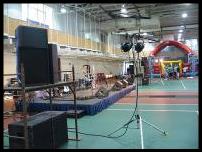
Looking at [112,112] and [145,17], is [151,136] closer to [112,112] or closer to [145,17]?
[112,112]

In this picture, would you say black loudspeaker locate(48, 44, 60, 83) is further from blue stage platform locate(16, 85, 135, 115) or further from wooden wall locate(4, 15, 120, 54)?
wooden wall locate(4, 15, 120, 54)

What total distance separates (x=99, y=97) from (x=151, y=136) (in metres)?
3.89

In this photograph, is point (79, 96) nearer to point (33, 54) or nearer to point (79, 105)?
point (79, 105)

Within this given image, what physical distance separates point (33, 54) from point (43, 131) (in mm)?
1233

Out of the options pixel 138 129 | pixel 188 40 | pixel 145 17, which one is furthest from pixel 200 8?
pixel 188 40

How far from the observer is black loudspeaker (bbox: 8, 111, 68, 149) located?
11.8 feet

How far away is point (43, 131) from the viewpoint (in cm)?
383

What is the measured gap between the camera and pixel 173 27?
76.2 feet

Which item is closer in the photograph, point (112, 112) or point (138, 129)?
point (138, 129)

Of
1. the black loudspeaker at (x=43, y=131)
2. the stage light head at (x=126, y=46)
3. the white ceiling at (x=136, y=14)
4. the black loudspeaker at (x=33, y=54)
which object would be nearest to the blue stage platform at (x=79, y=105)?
the stage light head at (x=126, y=46)

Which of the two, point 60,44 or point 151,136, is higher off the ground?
point 60,44

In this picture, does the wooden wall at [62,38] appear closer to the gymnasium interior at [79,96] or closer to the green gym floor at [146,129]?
the gymnasium interior at [79,96]

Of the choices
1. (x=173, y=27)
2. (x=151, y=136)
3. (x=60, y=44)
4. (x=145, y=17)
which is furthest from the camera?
(x=173, y=27)

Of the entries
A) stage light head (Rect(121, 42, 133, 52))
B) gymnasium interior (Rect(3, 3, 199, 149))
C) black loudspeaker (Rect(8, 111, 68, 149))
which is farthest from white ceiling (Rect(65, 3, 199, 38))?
black loudspeaker (Rect(8, 111, 68, 149))
